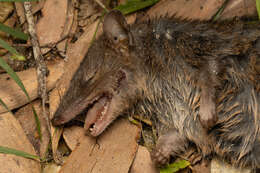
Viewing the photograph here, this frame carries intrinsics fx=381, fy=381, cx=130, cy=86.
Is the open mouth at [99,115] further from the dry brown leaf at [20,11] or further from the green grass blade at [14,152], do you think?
the dry brown leaf at [20,11]

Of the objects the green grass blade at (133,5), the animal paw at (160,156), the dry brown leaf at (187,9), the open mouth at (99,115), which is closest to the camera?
the open mouth at (99,115)

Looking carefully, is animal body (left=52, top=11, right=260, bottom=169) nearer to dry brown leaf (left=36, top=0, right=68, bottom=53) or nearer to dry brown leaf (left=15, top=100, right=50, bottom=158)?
dry brown leaf (left=15, top=100, right=50, bottom=158)

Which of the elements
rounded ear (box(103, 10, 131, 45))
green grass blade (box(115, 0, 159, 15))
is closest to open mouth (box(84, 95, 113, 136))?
rounded ear (box(103, 10, 131, 45))

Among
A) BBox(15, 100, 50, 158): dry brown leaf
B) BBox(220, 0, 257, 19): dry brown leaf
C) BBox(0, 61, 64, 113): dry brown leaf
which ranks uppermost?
BBox(220, 0, 257, 19): dry brown leaf

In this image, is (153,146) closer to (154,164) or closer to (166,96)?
(154,164)

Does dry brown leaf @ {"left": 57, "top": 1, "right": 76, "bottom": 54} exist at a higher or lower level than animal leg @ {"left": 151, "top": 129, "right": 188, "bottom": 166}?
higher

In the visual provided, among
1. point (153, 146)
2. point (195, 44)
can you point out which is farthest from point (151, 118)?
point (195, 44)

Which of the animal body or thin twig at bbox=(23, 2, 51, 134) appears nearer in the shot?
the animal body

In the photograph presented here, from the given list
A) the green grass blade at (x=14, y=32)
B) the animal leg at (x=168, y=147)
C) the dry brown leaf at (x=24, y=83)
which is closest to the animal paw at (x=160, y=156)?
the animal leg at (x=168, y=147)
